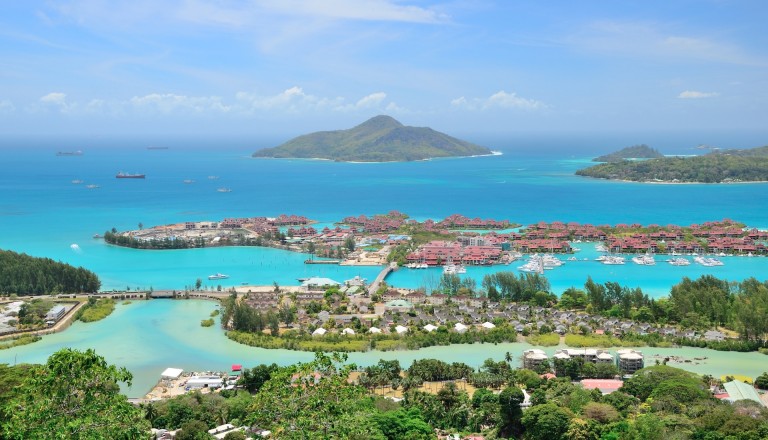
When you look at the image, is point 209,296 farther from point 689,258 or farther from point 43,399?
point 689,258

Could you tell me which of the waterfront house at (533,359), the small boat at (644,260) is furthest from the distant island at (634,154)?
the waterfront house at (533,359)

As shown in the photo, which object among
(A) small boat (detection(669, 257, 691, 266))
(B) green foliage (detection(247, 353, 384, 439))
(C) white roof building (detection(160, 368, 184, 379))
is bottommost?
(C) white roof building (detection(160, 368, 184, 379))

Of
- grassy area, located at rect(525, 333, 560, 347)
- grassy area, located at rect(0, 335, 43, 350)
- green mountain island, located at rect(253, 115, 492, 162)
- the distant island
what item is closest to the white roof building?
grassy area, located at rect(0, 335, 43, 350)

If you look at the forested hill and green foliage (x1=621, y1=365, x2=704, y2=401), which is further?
the forested hill

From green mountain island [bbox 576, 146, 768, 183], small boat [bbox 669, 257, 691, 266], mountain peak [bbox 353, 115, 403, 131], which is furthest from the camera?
mountain peak [bbox 353, 115, 403, 131]

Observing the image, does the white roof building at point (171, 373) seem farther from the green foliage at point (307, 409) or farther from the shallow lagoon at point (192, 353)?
the green foliage at point (307, 409)

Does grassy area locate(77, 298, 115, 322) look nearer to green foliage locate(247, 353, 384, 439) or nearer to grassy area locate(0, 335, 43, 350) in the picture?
grassy area locate(0, 335, 43, 350)
